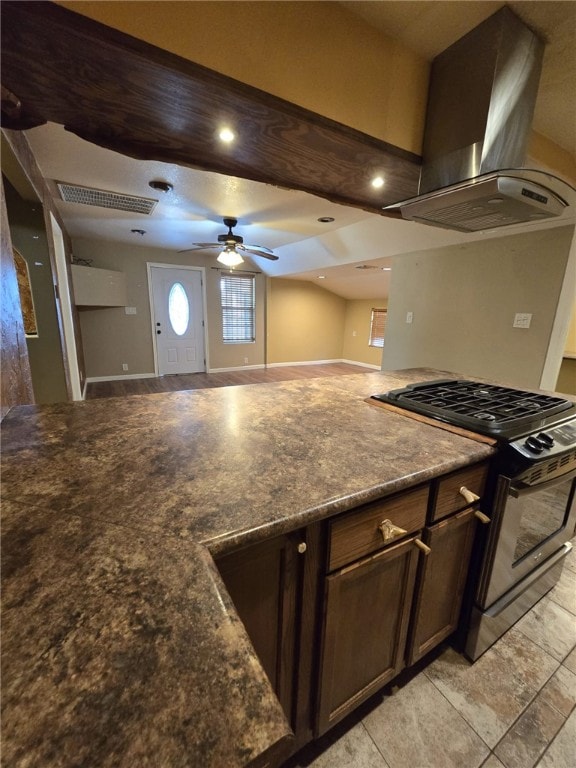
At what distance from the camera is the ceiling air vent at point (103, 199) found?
2.80 metres

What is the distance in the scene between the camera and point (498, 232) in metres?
2.76

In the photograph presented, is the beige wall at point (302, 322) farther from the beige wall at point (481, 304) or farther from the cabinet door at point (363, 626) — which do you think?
the cabinet door at point (363, 626)

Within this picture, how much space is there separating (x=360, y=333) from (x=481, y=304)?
14.6 ft

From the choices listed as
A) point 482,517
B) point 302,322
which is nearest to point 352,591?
point 482,517

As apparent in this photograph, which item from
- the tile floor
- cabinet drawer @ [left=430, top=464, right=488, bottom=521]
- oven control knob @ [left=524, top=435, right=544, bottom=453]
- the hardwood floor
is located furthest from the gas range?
the hardwood floor

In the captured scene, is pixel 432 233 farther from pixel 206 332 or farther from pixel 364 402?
pixel 206 332

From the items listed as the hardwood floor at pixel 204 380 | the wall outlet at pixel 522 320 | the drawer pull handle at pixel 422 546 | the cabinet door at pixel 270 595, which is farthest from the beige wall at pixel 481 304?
the cabinet door at pixel 270 595

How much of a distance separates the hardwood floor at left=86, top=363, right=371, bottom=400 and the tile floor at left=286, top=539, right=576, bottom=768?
4.11 m

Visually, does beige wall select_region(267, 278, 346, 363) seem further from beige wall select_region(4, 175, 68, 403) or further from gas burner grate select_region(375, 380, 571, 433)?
gas burner grate select_region(375, 380, 571, 433)

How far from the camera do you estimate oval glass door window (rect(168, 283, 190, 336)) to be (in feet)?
18.8

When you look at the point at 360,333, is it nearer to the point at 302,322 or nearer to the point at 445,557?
the point at 302,322

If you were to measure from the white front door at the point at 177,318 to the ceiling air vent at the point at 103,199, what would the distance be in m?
2.25

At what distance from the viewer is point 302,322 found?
7.24 metres

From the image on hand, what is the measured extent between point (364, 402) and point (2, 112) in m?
1.60
